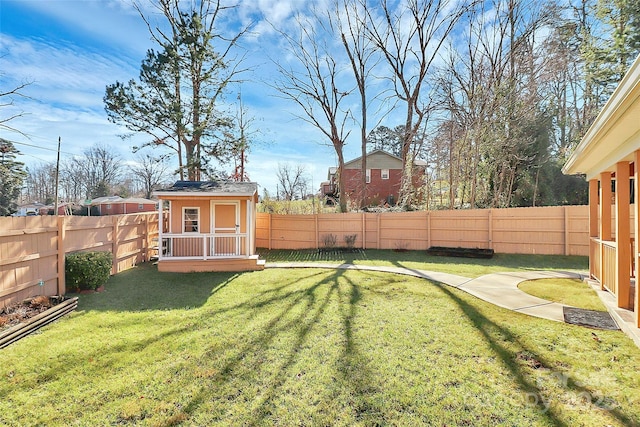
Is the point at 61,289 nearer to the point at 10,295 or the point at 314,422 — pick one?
the point at 10,295

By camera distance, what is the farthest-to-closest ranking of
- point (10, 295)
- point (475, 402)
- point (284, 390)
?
1. point (10, 295)
2. point (284, 390)
3. point (475, 402)

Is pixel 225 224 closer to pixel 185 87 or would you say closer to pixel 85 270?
pixel 85 270

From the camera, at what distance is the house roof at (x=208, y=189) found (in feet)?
29.2

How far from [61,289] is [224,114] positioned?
10827mm

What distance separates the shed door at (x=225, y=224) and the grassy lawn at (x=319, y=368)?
4503 mm

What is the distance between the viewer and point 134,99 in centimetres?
1222

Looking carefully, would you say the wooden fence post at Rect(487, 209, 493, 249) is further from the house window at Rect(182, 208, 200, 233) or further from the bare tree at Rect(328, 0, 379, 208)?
the house window at Rect(182, 208, 200, 233)

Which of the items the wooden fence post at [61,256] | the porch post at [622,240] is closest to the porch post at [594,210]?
the porch post at [622,240]

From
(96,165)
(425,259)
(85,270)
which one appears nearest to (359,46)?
(425,259)

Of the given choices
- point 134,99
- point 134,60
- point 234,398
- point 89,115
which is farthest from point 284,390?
point 89,115

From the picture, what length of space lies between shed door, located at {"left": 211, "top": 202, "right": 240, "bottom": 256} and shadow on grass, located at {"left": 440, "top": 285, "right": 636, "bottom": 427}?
753cm

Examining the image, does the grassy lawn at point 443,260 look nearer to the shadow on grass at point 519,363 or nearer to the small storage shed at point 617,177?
the small storage shed at point 617,177

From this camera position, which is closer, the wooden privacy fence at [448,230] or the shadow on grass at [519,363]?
the shadow on grass at [519,363]

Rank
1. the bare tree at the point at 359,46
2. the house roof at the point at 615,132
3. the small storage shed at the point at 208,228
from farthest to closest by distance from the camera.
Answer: the bare tree at the point at 359,46
the small storage shed at the point at 208,228
the house roof at the point at 615,132
